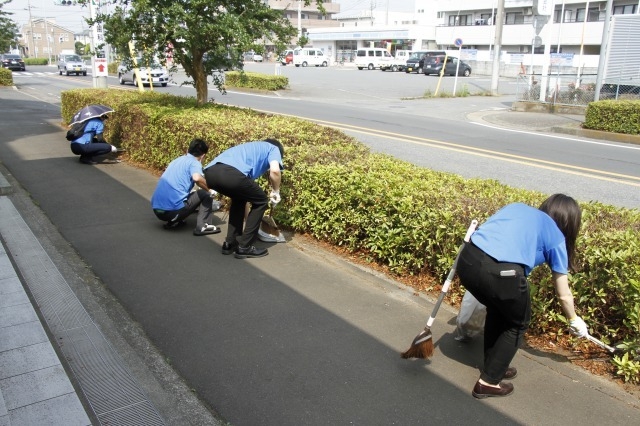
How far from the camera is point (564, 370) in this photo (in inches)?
144

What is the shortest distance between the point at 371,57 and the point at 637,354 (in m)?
52.0

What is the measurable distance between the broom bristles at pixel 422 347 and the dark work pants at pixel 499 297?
39 cm

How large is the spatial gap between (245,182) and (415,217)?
1.66 metres

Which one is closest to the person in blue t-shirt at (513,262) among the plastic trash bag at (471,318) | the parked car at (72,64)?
the plastic trash bag at (471,318)

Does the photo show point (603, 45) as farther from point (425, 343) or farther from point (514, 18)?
point (514, 18)

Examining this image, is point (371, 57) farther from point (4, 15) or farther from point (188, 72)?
point (188, 72)

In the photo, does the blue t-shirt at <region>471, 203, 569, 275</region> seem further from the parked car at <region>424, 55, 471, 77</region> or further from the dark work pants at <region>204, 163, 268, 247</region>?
the parked car at <region>424, 55, 471, 77</region>

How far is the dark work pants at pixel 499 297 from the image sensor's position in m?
3.11

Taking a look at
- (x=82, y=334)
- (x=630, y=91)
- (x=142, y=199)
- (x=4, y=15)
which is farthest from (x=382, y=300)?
(x=4, y=15)

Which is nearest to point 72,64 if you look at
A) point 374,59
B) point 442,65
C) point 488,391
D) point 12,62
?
point 12,62

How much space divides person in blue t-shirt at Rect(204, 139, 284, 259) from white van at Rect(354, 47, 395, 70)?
48644 millimetres

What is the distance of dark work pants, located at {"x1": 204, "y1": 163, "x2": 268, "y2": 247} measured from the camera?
17.3 feet

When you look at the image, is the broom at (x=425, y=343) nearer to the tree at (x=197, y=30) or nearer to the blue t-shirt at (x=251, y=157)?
the blue t-shirt at (x=251, y=157)

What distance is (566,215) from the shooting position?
316 centimetres
